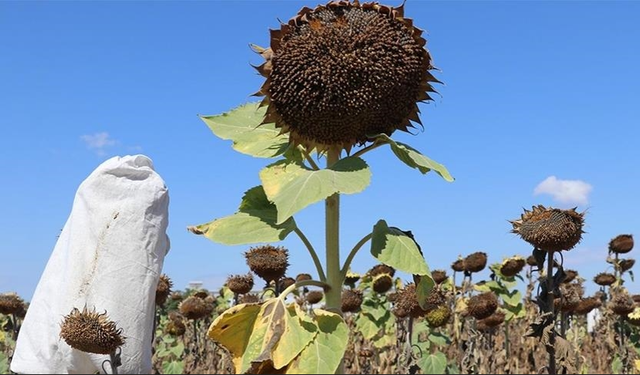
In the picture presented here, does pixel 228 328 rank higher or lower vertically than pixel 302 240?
lower

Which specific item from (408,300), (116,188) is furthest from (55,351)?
(408,300)

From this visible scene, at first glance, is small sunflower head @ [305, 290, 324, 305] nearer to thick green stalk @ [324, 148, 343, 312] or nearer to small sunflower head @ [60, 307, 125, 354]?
small sunflower head @ [60, 307, 125, 354]

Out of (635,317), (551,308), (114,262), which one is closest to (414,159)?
(114,262)

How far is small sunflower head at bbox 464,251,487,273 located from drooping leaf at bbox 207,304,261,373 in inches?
328

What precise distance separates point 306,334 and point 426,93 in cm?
59

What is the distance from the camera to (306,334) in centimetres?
141

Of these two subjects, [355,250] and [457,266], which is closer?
[355,250]

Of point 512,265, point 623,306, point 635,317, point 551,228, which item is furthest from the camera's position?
point 623,306

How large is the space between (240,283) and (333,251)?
219 inches

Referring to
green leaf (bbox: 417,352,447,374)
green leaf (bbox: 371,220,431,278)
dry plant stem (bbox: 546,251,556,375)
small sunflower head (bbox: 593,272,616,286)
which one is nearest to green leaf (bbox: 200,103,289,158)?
green leaf (bbox: 371,220,431,278)

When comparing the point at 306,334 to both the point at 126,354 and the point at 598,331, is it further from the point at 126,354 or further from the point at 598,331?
the point at 598,331

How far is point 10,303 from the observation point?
7832 millimetres

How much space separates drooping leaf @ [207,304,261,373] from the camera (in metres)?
1.47

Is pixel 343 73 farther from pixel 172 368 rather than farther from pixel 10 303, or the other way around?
pixel 10 303
